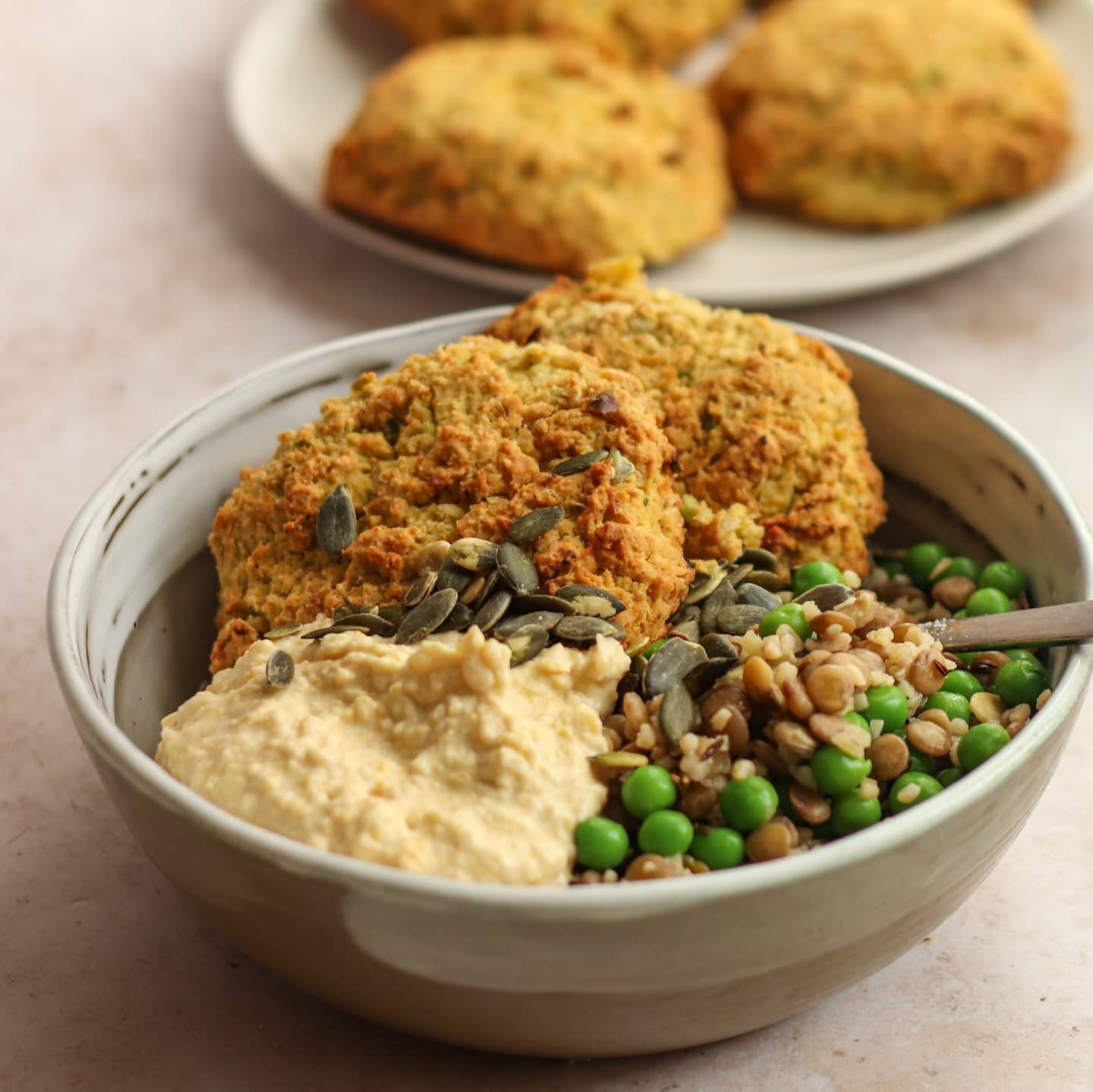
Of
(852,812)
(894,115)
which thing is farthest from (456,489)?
(894,115)

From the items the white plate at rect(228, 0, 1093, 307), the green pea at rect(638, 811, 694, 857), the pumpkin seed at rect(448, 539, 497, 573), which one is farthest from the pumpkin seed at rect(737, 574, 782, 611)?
the white plate at rect(228, 0, 1093, 307)

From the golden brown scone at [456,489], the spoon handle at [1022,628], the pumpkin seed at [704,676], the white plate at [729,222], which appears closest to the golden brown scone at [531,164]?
the white plate at [729,222]

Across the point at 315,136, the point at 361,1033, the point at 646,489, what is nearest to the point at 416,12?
the point at 315,136

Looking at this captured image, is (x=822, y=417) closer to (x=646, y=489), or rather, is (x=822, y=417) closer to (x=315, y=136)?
(x=646, y=489)

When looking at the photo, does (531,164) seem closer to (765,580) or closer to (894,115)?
(894,115)

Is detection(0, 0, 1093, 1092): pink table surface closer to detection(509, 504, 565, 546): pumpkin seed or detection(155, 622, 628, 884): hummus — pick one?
detection(155, 622, 628, 884): hummus
